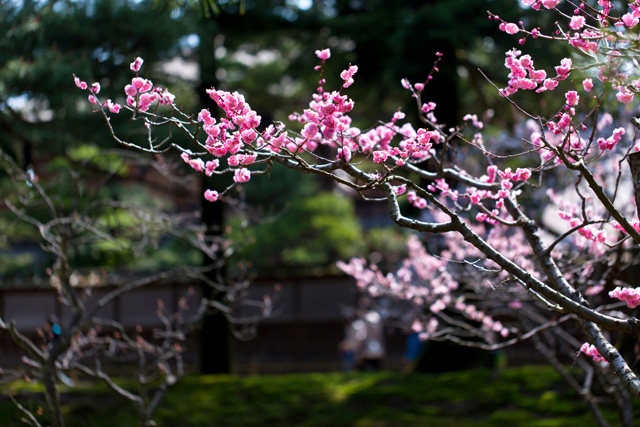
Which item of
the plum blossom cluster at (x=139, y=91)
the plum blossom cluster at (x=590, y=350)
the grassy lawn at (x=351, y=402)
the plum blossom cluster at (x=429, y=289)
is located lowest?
the grassy lawn at (x=351, y=402)

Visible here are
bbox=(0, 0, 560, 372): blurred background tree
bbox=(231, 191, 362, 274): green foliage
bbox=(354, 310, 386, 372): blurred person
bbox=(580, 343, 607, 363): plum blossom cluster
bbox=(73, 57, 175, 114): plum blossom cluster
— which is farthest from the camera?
bbox=(231, 191, 362, 274): green foliage

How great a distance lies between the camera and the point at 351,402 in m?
9.27

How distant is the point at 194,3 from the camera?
472 cm

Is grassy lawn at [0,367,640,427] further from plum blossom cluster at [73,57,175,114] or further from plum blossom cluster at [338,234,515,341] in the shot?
plum blossom cluster at [73,57,175,114]

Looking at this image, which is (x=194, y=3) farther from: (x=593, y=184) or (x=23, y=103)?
(x=23, y=103)

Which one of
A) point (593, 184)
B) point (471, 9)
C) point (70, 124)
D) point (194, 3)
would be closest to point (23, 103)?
point (70, 124)

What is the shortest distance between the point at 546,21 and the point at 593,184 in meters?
7.42

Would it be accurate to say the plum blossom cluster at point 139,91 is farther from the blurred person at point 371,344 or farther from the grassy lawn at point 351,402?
the blurred person at point 371,344

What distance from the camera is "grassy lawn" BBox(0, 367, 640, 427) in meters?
8.34

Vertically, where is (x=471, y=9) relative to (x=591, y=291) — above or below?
above

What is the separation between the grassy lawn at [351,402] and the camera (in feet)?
27.4

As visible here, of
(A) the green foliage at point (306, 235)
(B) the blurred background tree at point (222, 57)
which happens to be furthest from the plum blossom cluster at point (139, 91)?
(A) the green foliage at point (306, 235)

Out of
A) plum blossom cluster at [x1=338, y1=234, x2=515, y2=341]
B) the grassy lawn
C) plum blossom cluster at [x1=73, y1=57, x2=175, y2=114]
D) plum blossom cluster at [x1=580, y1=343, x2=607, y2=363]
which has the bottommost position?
the grassy lawn

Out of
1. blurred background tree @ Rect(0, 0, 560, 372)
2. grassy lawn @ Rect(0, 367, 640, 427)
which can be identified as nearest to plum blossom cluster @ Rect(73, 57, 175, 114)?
blurred background tree @ Rect(0, 0, 560, 372)
